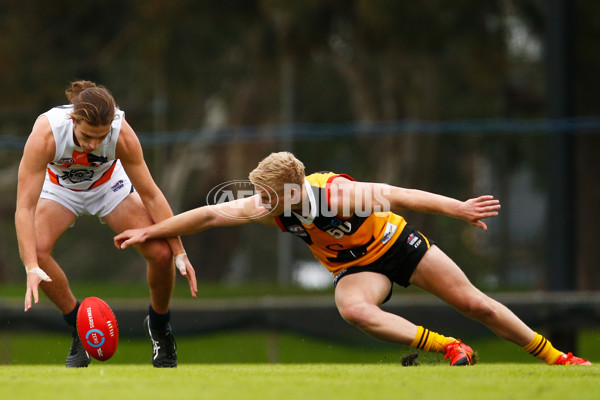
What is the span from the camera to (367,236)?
229 inches

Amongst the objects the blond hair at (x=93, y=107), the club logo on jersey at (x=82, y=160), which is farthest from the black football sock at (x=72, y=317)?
the blond hair at (x=93, y=107)

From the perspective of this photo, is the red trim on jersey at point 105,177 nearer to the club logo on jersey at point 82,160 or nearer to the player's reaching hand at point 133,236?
the club logo on jersey at point 82,160

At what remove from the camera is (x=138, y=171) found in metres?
5.83

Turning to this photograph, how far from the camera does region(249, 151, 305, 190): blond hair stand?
5.42 m

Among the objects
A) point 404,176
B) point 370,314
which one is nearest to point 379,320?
point 370,314

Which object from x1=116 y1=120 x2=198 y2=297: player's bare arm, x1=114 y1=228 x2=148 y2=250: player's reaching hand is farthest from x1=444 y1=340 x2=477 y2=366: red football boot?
x1=114 y1=228 x2=148 y2=250: player's reaching hand

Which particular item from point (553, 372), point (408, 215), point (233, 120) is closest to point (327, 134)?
point (408, 215)

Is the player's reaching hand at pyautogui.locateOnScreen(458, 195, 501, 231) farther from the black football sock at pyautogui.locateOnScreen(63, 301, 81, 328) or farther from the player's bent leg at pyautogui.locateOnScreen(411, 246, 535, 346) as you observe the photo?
the black football sock at pyautogui.locateOnScreen(63, 301, 81, 328)

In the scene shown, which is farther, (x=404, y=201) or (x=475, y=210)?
(x=404, y=201)

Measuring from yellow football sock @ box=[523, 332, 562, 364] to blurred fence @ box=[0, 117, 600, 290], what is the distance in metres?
3.92

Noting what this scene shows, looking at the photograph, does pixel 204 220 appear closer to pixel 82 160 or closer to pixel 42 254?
pixel 82 160

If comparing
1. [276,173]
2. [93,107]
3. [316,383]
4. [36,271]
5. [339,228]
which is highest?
[93,107]

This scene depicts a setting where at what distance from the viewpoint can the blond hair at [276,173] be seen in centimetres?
542

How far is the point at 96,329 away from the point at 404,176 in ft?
19.6
